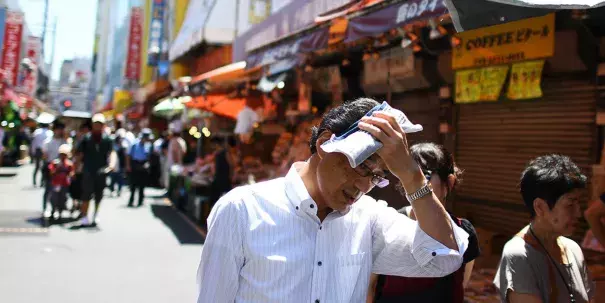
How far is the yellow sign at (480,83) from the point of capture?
688 cm

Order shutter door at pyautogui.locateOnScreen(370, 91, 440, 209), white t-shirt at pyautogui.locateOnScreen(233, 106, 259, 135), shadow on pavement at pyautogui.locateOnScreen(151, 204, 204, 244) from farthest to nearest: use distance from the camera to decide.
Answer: white t-shirt at pyautogui.locateOnScreen(233, 106, 259, 135)
shadow on pavement at pyautogui.locateOnScreen(151, 204, 204, 244)
shutter door at pyautogui.locateOnScreen(370, 91, 440, 209)

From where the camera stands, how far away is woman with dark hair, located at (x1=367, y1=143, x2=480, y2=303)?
9.41 feet

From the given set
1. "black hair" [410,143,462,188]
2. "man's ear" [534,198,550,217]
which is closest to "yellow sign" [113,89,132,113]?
"black hair" [410,143,462,188]

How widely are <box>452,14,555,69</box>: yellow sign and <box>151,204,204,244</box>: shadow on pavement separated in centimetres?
539

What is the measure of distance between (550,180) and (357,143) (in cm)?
156

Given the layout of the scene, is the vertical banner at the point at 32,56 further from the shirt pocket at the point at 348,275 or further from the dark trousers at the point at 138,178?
the shirt pocket at the point at 348,275

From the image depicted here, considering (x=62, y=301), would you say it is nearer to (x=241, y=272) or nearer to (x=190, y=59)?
(x=241, y=272)

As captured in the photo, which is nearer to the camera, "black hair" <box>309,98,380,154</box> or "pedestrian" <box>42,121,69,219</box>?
"black hair" <box>309,98,380,154</box>

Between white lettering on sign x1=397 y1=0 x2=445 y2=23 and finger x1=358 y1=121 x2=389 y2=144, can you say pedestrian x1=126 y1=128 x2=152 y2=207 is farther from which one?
finger x1=358 y1=121 x2=389 y2=144

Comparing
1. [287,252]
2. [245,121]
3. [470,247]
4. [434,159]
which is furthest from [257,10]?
[287,252]

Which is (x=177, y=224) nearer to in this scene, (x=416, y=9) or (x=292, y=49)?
(x=292, y=49)

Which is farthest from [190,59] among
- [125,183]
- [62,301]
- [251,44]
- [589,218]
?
[589,218]

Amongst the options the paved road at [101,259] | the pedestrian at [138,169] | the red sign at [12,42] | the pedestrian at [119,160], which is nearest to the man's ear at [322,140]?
the paved road at [101,259]

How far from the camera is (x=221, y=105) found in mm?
14539
